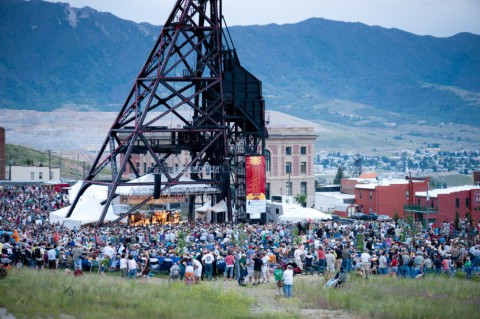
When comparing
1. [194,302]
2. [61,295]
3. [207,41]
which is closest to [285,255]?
[194,302]

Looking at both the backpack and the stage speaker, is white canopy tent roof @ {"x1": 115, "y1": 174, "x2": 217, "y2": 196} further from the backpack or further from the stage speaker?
the backpack

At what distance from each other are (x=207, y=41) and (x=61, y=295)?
37875 mm

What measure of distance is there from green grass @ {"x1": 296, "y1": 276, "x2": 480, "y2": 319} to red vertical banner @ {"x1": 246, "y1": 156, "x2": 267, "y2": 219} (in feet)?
89.4

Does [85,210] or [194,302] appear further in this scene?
[85,210]

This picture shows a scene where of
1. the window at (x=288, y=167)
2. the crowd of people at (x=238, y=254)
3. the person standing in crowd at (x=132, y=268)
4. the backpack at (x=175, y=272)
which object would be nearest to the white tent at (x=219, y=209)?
the crowd of people at (x=238, y=254)

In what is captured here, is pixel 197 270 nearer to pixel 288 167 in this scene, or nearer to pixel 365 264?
pixel 365 264

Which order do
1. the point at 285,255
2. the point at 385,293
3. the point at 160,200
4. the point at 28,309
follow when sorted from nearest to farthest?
the point at 28,309
the point at 385,293
the point at 285,255
the point at 160,200

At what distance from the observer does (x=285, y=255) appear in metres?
39.0

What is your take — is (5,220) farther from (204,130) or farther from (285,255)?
(285,255)

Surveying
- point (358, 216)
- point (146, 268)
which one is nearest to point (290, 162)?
point (358, 216)

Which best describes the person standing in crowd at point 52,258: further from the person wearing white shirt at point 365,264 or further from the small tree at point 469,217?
the small tree at point 469,217

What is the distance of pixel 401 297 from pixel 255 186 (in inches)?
1236

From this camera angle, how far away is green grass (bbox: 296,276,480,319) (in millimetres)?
29625

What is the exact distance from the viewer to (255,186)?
206 feet
